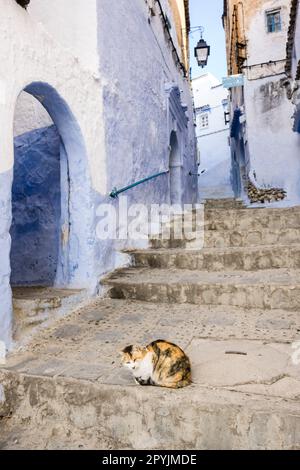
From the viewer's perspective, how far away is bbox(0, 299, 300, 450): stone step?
180 centimetres

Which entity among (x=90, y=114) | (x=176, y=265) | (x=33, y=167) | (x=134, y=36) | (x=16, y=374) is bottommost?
(x=16, y=374)

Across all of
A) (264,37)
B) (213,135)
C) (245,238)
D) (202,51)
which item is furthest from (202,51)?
(213,135)

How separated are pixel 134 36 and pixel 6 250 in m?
Answer: 5.09

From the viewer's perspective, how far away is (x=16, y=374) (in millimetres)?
2346

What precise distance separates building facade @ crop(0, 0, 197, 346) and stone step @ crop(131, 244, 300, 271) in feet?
2.13

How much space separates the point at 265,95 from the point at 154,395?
12572 millimetres

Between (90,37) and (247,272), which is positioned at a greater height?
(90,37)

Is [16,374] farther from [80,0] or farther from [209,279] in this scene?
[80,0]

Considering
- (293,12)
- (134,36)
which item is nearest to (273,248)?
(134,36)

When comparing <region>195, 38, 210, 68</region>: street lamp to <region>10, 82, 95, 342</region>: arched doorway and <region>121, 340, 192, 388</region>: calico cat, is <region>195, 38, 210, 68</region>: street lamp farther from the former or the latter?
<region>121, 340, 192, 388</region>: calico cat

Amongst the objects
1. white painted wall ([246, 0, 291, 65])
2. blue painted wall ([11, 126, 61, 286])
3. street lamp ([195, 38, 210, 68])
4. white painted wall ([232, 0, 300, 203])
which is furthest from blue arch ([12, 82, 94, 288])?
white painted wall ([246, 0, 291, 65])

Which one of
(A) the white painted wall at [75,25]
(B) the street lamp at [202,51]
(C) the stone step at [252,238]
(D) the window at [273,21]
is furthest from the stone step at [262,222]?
(D) the window at [273,21]

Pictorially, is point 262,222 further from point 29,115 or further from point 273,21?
point 273,21

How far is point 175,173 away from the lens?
10453 mm
